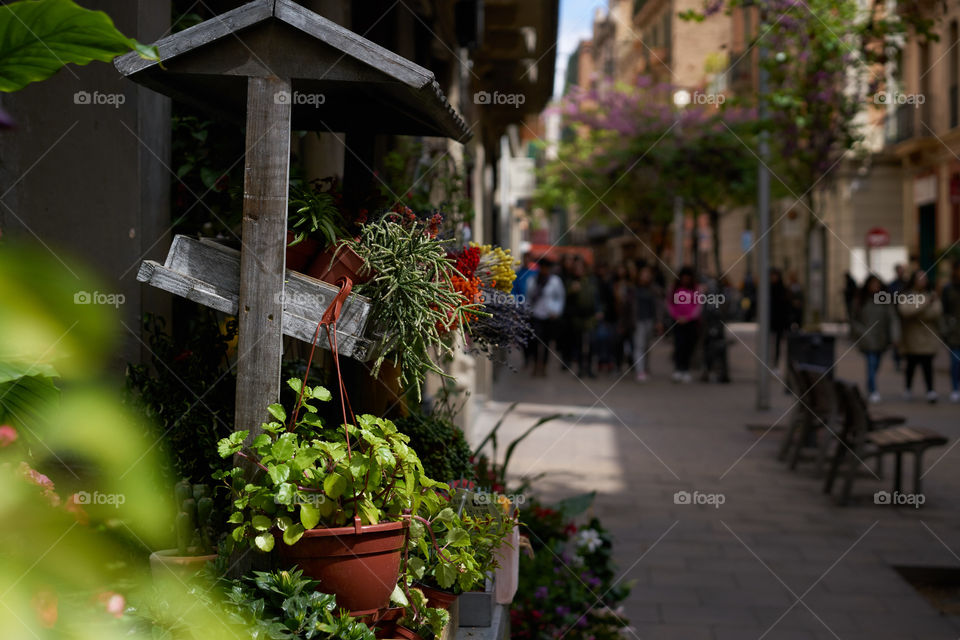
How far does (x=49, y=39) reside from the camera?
5.42 feet

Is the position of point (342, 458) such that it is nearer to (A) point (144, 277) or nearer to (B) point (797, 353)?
(A) point (144, 277)

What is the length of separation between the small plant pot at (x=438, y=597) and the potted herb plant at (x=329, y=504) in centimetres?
28

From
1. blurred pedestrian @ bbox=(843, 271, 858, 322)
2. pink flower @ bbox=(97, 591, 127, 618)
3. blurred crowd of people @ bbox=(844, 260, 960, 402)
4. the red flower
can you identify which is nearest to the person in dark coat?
blurred pedestrian @ bbox=(843, 271, 858, 322)

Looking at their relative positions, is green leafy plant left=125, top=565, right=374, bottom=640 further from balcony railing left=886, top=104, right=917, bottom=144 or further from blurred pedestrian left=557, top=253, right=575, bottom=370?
balcony railing left=886, top=104, right=917, bottom=144

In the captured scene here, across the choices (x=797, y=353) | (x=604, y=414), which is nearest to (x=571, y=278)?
Answer: (x=604, y=414)

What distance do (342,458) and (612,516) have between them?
5259mm

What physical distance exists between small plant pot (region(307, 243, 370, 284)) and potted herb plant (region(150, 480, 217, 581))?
2.30 feet

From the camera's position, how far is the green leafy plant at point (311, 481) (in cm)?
256

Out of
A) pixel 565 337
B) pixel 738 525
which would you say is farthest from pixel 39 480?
pixel 565 337

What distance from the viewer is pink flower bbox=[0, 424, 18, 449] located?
2.15m

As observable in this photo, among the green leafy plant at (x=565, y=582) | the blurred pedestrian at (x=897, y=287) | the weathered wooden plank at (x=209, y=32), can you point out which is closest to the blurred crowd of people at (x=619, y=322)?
the blurred pedestrian at (x=897, y=287)

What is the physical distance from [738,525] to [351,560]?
5273 millimetres

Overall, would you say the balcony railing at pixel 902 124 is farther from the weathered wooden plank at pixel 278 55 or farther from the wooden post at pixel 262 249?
the wooden post at pixel 262 249

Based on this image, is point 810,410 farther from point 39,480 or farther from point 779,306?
point 779,306
